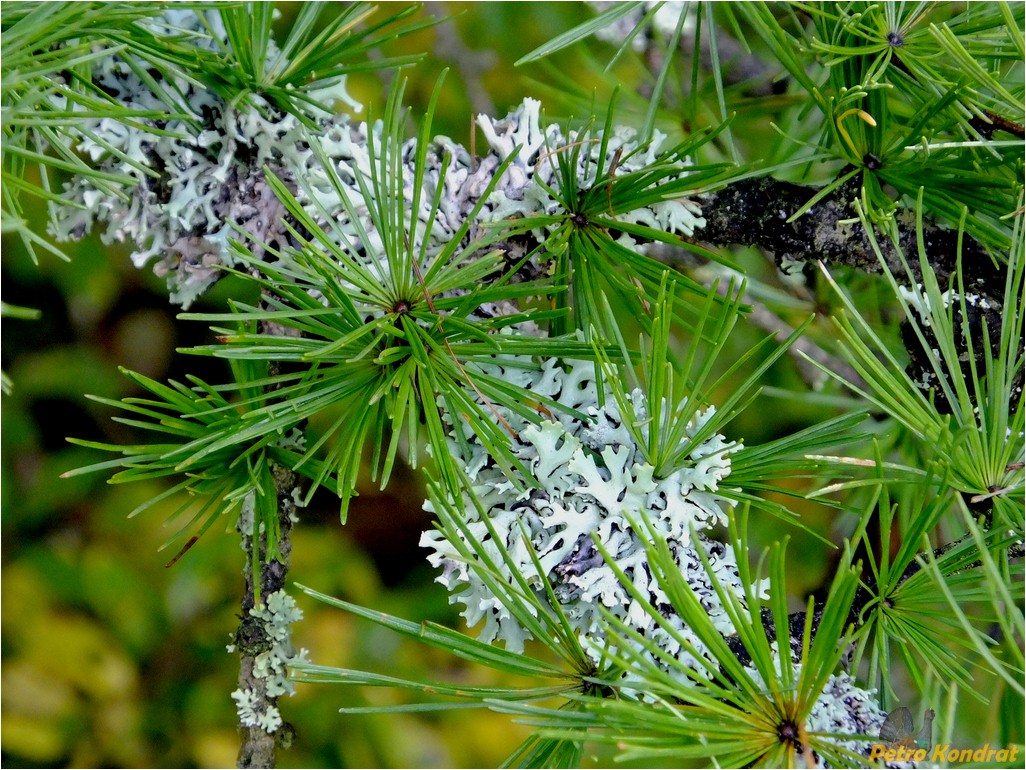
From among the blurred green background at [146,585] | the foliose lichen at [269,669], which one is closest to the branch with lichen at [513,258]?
the foliose lichen at [269,669]

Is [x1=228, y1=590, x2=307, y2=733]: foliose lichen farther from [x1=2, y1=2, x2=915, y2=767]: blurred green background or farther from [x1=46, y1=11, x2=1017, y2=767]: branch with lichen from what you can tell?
[x1=2, y1=2, x2=915, y2=767]: blurred green background

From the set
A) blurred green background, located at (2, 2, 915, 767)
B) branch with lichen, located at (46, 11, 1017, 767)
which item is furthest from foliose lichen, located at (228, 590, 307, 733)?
blurred green background, located at (2, 2, 915, 767)

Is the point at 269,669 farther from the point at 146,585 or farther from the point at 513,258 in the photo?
the point at 146,585

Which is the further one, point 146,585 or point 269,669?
point 146,585

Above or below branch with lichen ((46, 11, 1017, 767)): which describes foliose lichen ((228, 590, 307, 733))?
below

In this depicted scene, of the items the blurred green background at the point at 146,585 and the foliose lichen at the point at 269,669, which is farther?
the blurred green background at the point at 146,585

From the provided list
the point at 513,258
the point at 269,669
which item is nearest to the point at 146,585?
the point at 269,669

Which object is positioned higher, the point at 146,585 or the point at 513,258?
the point at 513,258

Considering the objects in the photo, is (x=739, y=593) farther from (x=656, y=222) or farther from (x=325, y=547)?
(x=325, y=547)

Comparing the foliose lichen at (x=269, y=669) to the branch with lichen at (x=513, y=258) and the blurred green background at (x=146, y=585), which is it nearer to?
the branch with lichen at (x=513, y=258)
